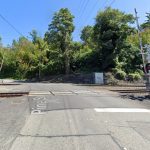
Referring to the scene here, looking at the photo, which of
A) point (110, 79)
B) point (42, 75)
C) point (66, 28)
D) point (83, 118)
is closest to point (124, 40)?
point (110, 79)

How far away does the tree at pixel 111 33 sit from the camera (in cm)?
5822

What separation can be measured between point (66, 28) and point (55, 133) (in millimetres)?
59868

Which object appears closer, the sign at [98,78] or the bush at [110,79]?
the bush at [110,79]

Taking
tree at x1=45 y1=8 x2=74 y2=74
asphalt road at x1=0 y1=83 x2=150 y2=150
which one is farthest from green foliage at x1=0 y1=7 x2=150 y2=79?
asphalt road at x1=0 y1=83 x2=150 y2=150

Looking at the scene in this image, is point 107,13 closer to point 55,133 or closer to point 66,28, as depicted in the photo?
point 66,28

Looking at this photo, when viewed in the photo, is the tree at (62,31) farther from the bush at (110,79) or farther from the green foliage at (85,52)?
the bush at (110,79)

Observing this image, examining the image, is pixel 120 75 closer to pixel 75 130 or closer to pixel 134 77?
pixel 134 77

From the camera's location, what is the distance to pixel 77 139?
9.83m

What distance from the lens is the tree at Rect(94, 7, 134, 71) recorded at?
58.2m

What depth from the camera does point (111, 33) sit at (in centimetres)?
5822

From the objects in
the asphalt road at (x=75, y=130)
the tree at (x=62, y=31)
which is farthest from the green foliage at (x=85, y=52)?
the asphalt road at (x=75, y=130)

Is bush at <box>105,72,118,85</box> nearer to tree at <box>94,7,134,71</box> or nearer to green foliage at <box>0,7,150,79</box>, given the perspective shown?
green foliage at <box>0,7,150,79</box>

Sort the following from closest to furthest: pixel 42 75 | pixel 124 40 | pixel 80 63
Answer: pixel 124 40 → pixel 80 63 → pixel 42 75

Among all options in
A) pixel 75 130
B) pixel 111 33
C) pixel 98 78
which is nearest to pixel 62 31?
pixel 111 33
